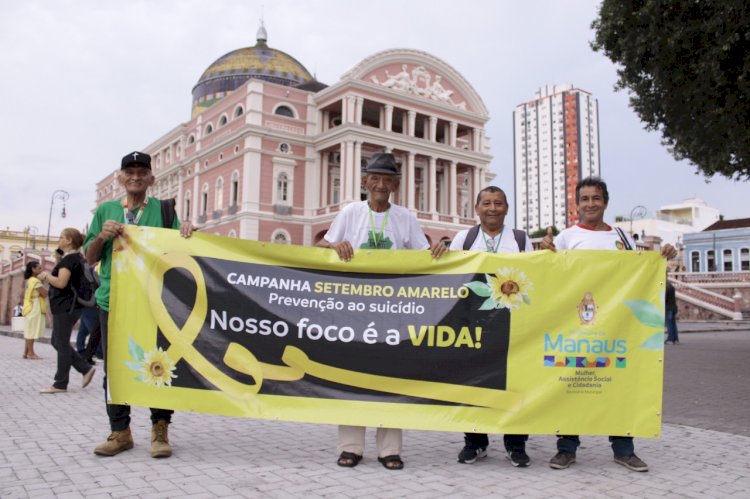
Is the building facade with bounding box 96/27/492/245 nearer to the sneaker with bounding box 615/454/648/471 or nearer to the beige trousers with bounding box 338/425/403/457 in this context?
the beige trousers with bounding box 338/425/403/457

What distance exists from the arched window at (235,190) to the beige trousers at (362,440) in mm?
37933

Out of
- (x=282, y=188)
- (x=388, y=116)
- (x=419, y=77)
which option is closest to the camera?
(x=282, y=188)

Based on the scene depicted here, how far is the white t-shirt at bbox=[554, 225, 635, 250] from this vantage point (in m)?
4.84

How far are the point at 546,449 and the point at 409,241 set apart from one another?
199 centimetres

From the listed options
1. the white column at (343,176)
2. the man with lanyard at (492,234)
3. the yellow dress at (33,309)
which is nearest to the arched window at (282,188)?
the white column at (343,176)

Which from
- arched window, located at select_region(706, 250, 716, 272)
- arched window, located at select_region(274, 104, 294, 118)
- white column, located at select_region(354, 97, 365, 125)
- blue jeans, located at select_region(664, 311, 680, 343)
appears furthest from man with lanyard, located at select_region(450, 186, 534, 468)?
arched window, located at select_region(706, 250, 716, 272)

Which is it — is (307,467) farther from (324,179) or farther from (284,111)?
(284,111)

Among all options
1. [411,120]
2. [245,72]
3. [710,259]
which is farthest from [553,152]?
[411,120]

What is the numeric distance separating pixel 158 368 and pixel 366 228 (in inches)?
73.2

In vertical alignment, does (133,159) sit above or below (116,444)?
above

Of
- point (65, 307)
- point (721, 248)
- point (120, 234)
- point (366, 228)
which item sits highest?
point (721, 248)

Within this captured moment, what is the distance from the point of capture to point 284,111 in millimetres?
41969

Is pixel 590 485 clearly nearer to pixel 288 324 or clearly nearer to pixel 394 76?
pixel 288 324

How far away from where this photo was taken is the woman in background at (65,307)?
25.2 feet
